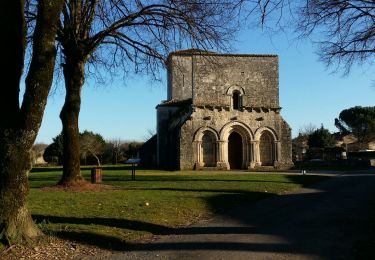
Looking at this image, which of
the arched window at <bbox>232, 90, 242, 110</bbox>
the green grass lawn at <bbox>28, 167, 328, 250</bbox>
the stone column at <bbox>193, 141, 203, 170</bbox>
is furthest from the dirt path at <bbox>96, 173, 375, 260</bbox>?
the arched window at <bbox>232, 90, 242, 110</bbox>

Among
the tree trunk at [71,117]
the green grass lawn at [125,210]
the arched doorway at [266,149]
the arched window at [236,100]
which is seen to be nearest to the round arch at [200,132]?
the arched window at [236,100]

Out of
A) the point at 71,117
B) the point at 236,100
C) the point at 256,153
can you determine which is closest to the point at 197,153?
the point at 256,153

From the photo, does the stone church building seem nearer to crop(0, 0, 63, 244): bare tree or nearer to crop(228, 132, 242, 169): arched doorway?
crop(228, 132, 242, 169): arched doorway

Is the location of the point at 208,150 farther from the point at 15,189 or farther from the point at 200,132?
the point at 15,189

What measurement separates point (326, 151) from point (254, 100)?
24.1 m

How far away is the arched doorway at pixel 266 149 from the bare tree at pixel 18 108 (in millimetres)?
33447

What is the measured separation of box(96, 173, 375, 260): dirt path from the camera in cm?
745

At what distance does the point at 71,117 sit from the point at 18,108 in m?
9.95

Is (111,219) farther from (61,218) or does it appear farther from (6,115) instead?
(6,115)

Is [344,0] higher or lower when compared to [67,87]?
higher

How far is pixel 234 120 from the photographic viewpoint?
130 feet

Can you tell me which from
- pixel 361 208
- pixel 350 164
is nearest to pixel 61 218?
pixel 361 208

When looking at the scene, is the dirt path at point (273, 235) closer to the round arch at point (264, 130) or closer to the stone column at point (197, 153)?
the stone column at point (197, 153)

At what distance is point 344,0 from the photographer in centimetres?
1501
